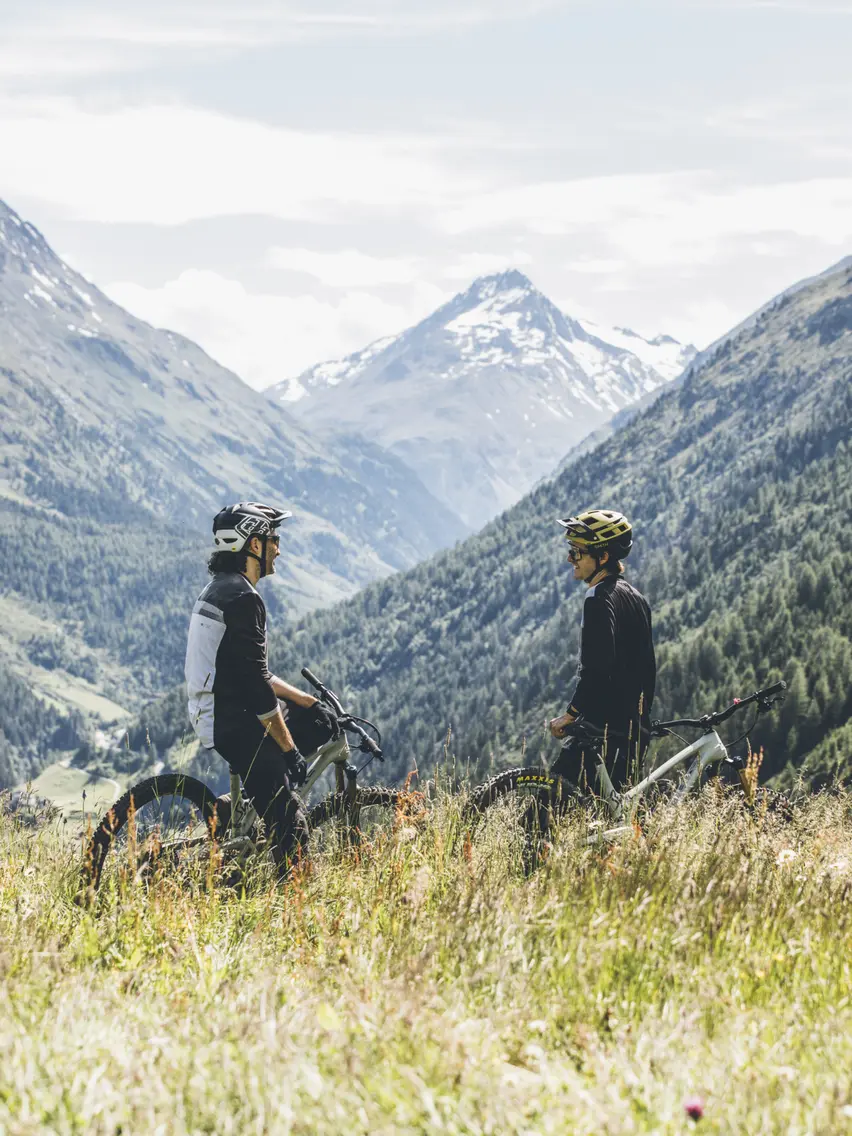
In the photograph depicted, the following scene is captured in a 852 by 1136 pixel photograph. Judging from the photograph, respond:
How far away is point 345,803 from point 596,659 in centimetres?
230

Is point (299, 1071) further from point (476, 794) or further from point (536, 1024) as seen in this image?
point (476, 794)

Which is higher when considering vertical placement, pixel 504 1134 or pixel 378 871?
pixel 504 1134

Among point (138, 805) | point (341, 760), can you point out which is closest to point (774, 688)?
point (341, 760)

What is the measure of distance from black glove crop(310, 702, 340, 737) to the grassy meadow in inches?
68.1

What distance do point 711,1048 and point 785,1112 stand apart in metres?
0.43

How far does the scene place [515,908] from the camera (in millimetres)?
4672

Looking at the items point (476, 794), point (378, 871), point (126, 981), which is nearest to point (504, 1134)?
point (126, 981)

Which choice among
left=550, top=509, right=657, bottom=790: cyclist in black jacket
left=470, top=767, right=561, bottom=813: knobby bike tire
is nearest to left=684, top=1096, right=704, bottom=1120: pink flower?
left=550, top=509, right=657, bottom=790: cyclist in black jacket

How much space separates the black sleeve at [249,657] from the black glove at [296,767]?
14.9 inches

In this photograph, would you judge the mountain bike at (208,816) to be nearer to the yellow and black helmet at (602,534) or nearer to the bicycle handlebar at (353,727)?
the bicycle handlebar at (353,727)

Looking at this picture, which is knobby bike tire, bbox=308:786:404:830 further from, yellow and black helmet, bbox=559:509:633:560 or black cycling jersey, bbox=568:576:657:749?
yellow and black helmet, bbox=559:509:633:560

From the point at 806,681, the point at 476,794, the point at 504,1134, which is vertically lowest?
the point at 806,681

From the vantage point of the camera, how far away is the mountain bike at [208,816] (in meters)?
6.35

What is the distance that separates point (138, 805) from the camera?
6758 mm
